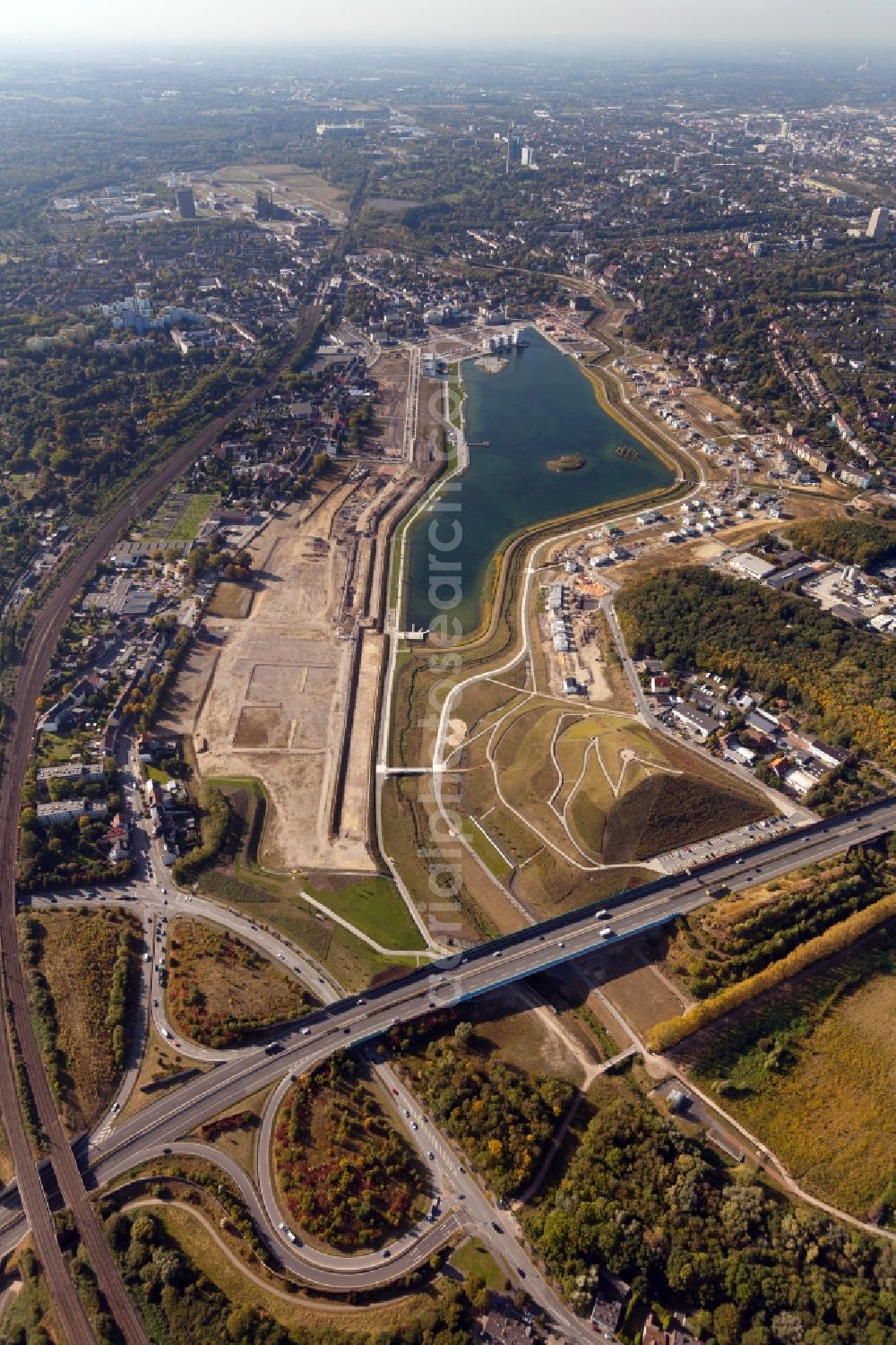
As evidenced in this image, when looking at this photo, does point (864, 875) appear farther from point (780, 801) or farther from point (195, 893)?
point (195, 893)

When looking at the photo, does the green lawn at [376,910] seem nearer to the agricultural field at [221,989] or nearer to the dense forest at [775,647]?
the agricultural field at [221,989]

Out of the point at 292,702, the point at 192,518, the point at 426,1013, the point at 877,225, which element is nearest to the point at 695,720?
the point at 426,1013

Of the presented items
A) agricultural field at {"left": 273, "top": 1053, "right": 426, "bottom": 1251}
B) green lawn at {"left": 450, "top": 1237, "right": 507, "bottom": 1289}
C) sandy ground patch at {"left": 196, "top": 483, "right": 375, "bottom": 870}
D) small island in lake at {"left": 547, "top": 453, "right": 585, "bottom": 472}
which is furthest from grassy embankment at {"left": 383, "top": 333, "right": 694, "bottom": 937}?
green lawn at {"left": 450, "top": 1237, "right": 507, "bottom": 1289}

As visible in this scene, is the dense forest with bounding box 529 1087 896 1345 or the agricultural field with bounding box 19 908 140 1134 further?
the agricultural field with bounding box 19 908 140 1134

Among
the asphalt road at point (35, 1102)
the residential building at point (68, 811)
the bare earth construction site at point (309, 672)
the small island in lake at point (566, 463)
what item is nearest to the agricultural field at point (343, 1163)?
the asphalt road at point (35, 1102)

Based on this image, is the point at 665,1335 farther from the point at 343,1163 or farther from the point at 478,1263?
the point at 343,1163

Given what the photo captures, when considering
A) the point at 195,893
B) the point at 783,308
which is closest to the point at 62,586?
the point at 195,893

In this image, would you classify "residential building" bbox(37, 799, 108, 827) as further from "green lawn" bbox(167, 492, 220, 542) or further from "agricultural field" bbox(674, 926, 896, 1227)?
"agricultural field" bbox(674, 926, 896, 1227)

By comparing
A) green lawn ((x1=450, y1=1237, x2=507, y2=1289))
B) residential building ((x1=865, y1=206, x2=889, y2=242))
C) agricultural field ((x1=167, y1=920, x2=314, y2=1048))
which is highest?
residential building ((x1=865, y1=206, x2=889, y2=242))
